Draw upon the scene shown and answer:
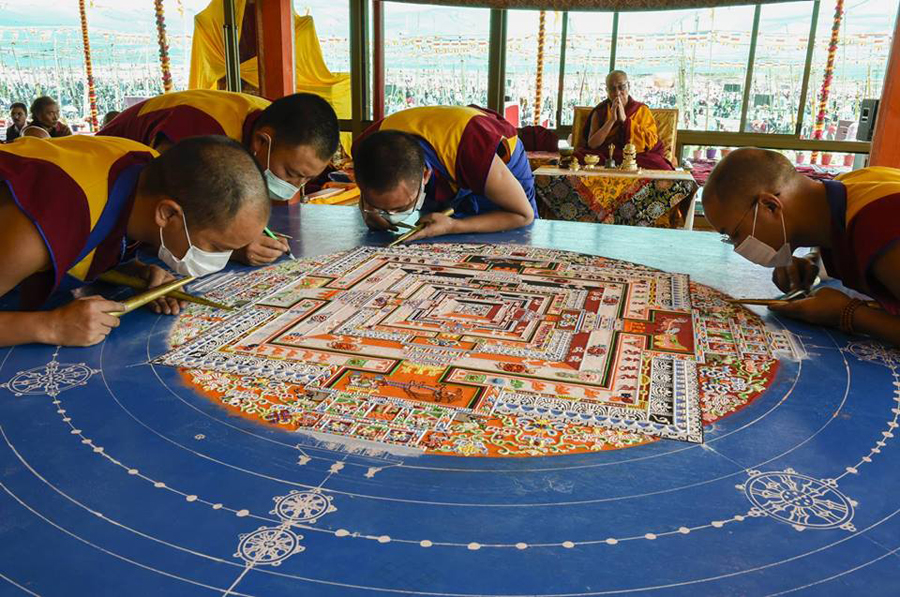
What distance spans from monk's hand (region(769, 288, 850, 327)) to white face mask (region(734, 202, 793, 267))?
204 mm

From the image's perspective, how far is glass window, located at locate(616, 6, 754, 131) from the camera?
8.48m

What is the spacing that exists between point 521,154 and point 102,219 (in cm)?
227

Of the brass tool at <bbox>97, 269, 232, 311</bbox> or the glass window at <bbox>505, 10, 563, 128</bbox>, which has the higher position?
the glass window at <bbox>505, 10, 563, 128</bbox>

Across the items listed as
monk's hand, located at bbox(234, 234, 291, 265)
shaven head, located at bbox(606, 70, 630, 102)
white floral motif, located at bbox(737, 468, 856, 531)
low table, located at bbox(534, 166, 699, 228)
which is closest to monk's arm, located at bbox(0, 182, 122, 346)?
monk's hand, located at bbox(234, 234, 291, 265)

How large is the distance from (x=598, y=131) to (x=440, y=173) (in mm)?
4077

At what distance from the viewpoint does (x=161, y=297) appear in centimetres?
169

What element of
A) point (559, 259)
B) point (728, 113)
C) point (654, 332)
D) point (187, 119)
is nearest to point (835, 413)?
point (654, 332)

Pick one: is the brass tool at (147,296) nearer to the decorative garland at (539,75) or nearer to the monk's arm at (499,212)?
the monk's arm at (499,212)

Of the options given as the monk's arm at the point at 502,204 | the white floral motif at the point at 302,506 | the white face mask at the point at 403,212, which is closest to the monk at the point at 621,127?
the monk's arm at the point at 502,204

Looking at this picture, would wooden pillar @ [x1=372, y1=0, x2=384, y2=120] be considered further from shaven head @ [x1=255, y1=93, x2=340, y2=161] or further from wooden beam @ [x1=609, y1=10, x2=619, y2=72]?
shaven head @ [x1=255, y1=93, x2=340, y2=161]

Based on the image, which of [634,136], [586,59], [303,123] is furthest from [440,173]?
[586,59]

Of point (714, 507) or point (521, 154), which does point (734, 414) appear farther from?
point (521, 154)

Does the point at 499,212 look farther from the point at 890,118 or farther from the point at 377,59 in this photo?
the point at 377,59

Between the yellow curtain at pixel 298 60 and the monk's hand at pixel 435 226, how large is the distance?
6.91m
